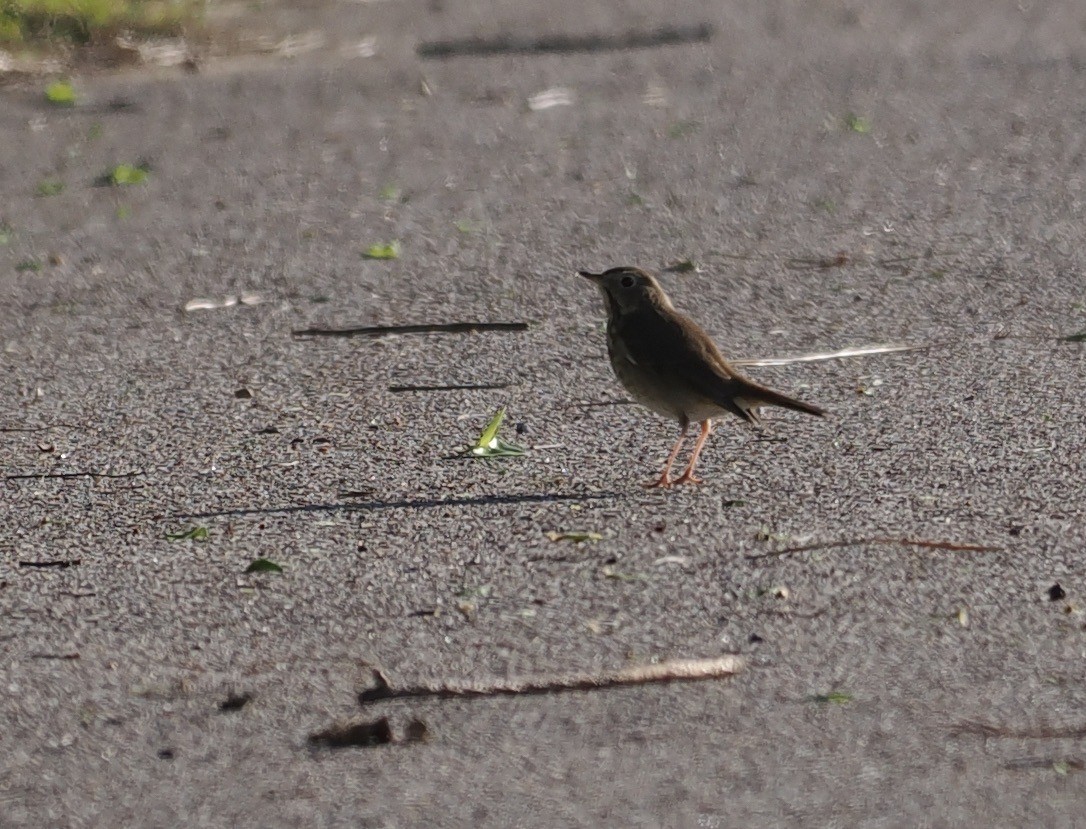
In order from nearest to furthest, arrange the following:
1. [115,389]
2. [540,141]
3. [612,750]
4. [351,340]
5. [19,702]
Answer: [612,750]
[19,702]
[115,389]
[351,340]
[540,141]

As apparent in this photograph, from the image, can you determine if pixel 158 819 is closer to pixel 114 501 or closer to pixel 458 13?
pixel 114 501

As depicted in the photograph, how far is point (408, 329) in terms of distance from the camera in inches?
319

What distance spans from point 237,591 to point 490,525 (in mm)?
876

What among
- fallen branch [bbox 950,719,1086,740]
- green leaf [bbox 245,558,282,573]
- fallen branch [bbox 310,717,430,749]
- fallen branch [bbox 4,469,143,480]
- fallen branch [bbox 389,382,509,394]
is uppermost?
fallen branch [bbox 310,717,430,749]

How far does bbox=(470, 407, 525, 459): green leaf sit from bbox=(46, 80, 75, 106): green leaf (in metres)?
6.92

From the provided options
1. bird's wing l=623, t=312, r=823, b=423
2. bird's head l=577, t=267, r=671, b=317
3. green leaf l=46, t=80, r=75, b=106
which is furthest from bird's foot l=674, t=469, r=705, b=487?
green leaf l=46, t=80, r=75, b=106

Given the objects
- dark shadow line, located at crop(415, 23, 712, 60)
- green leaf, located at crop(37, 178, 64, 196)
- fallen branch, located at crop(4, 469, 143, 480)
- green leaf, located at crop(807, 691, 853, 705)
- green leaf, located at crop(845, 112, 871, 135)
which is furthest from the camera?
dark shadow line, located at crop(415, 23, 712, 60)

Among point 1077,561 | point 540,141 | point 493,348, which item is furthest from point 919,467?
point 540,141

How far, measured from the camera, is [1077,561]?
17.5 ft

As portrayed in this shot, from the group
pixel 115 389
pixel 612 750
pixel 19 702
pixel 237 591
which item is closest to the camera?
pixel 612 750

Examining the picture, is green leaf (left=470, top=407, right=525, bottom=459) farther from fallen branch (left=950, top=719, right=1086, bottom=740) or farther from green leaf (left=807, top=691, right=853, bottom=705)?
fallen branch (left=950, top=719, right=1086, bottom=740)

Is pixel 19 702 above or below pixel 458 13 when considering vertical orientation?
above

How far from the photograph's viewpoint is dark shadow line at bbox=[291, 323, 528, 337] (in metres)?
8.05

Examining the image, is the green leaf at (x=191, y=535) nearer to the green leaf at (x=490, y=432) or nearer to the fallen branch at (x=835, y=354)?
the green leaf at (x=490, y=432)
